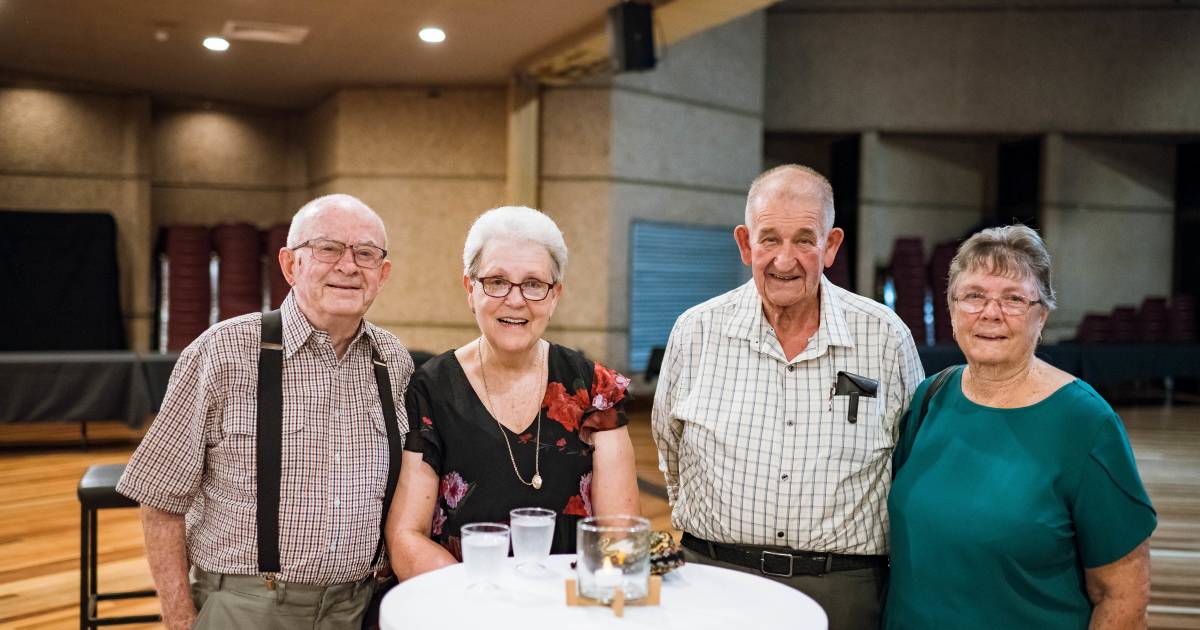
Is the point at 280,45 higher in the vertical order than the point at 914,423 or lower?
higher

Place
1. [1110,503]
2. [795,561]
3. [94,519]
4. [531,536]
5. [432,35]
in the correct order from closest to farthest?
[531,536] < [1110,503] < [795,561] < [94,519] < [432,35]

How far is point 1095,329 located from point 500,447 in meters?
10.6

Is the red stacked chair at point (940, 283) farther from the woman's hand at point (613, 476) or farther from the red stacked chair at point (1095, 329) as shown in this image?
the woman's hand at point (613, 476)

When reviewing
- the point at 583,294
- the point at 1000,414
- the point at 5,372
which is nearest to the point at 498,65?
the point at 583,294

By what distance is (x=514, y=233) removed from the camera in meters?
2.08

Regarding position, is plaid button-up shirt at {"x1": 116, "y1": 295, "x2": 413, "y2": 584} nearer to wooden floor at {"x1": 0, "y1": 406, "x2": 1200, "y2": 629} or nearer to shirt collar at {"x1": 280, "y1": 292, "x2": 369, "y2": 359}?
shirt collar at {"x1": 280, "y1": 292, "x2": 369, "y2": 359}

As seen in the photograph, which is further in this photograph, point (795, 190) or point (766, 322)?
point (766, 322)

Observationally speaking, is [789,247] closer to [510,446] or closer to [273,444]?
[510,446]

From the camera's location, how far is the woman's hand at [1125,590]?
1.92 m

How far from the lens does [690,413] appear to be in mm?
2393

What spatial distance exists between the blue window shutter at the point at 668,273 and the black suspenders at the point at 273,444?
24.1 feet

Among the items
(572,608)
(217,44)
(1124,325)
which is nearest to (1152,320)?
(1124,325)

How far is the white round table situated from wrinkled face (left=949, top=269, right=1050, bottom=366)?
2.35 feet

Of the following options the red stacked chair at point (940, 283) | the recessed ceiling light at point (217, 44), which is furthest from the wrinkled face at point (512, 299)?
the red stacked chair at point (940, 283)
